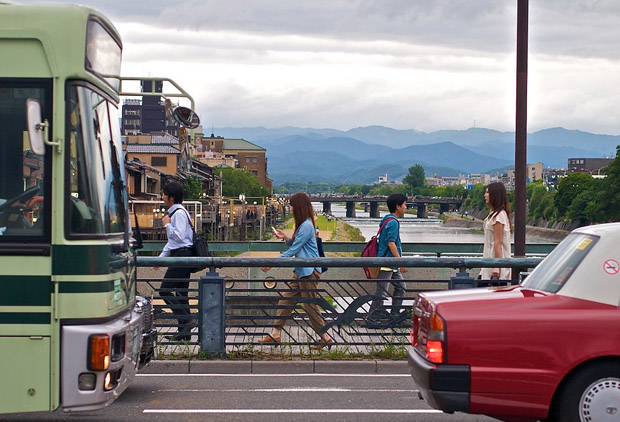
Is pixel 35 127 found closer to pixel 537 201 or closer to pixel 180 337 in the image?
pixel 180 337

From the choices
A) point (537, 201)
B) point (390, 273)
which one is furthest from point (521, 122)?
point (537, 201)

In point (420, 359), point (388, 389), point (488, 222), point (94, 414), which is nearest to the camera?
point (420, 359)

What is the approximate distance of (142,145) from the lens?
115 meters

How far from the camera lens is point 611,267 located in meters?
6.11

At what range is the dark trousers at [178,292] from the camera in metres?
11.0

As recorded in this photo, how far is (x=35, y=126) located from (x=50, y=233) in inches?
30.0

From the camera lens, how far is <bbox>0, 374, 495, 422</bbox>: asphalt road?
25.5 ft

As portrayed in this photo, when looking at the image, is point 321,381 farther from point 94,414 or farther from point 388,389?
point 94,414

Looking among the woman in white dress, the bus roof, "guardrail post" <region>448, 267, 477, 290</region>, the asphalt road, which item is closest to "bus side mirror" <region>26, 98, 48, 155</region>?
the bus roof

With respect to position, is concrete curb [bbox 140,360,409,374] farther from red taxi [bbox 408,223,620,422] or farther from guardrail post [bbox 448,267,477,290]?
red taxi [bbox 408,223,620,422]

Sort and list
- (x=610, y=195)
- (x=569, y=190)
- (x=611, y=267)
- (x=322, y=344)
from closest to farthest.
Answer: (x=611, y=267), (x=322, y=344), (x=610, y=195), (x=569, y=190)

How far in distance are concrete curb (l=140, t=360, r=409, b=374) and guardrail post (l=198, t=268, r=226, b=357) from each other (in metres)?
0.34

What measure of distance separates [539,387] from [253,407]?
315 cm

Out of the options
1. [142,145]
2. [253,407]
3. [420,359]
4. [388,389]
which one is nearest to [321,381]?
[388,389]
